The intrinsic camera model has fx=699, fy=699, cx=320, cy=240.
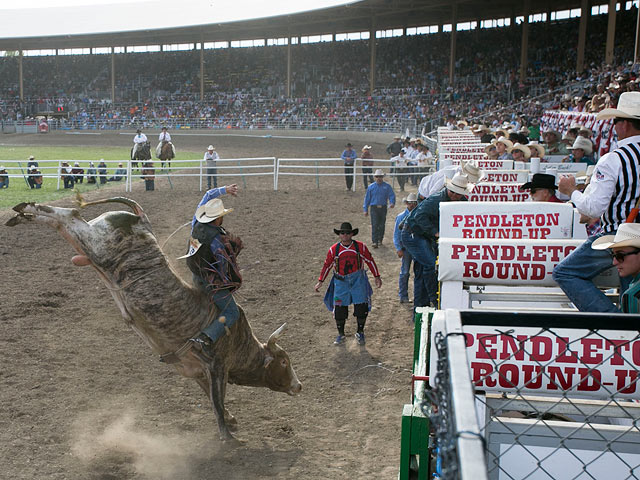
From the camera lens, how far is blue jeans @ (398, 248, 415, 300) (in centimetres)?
1018

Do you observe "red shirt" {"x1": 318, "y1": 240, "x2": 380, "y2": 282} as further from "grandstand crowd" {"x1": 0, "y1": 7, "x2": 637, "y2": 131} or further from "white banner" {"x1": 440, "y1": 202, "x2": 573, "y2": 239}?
"grandstand crowd" {"x1": 0, "y1": 7, "x2": 637, "y2": 131}

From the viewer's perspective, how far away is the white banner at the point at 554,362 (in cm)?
271

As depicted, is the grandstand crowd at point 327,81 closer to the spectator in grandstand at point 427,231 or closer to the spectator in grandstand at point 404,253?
the spectator in grandstand at point 404,253

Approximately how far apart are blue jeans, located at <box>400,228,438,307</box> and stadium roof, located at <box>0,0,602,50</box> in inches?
1270

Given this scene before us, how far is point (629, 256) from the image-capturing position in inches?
133

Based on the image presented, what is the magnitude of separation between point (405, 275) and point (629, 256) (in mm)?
6925

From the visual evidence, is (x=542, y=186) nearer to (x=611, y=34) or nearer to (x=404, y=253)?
(x=404, y=253)

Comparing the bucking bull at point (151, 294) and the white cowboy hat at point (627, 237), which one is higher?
the white cowboy hat at point (627, 237)

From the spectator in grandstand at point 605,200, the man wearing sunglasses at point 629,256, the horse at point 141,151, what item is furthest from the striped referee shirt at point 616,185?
the horse at point 141,151

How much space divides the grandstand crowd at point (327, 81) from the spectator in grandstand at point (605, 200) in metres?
22.5

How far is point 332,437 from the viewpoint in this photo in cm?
625

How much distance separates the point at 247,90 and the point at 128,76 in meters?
13.0

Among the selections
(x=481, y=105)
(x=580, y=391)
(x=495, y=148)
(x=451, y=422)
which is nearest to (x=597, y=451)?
(x=580, y=391)

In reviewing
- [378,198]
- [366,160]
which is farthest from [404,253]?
[366,160]
